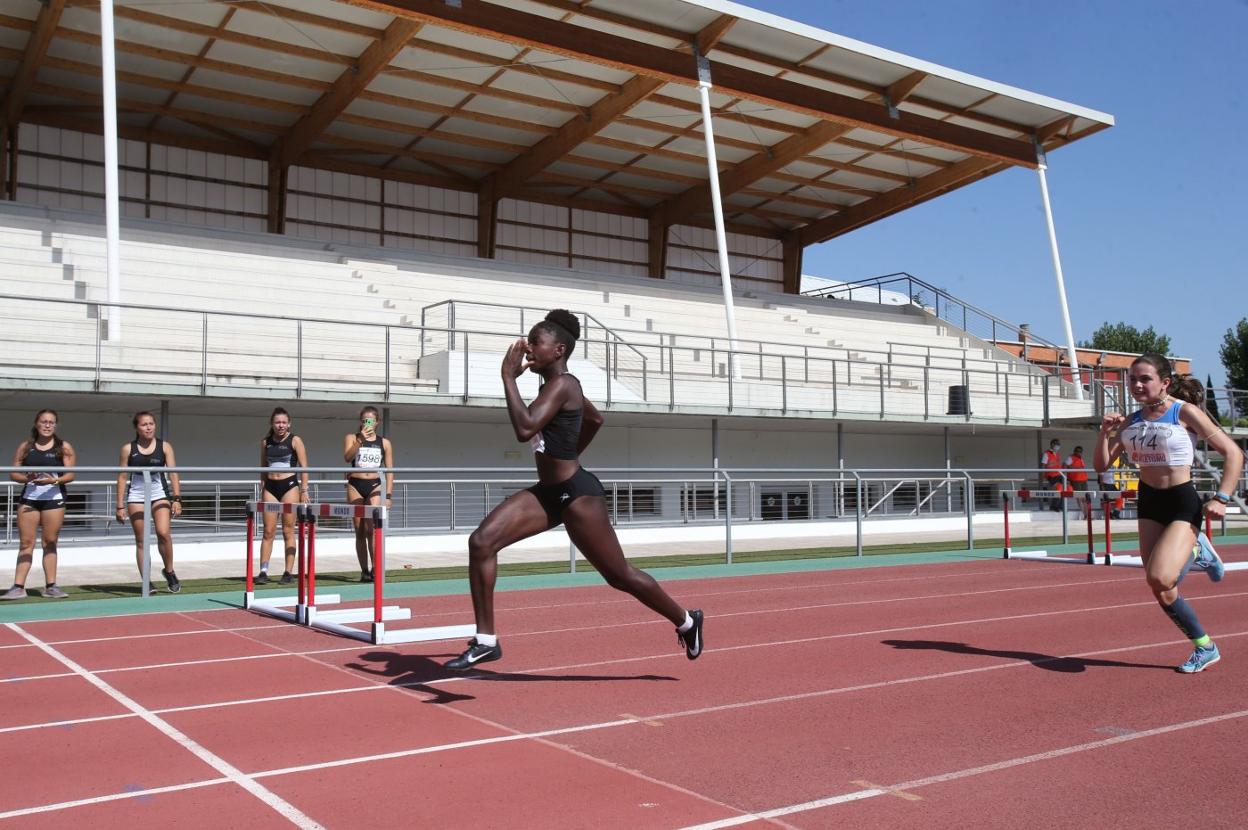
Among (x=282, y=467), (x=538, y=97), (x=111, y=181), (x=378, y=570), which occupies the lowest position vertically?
(x=378, y=570)

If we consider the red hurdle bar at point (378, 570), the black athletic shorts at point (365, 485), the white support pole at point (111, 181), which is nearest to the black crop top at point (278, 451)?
the black athletic shorts at point (365, 485)

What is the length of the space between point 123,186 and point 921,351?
2340 cm

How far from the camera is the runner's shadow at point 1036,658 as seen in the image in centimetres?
732

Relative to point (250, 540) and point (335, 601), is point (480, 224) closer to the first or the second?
point (335, 601)

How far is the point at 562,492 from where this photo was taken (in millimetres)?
6262

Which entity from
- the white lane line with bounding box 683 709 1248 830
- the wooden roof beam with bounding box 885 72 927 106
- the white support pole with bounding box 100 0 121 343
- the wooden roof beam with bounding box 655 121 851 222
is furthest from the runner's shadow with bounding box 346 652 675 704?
the wooden roof beam with bounding box 655 121 851 222

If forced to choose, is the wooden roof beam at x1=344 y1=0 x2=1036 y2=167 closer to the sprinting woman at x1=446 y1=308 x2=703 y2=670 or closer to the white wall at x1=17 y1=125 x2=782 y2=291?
the white wall at x1=17 y1=125 x2=782 y2=291

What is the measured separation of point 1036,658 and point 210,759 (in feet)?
17.3

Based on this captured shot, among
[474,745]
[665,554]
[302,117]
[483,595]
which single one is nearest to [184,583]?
A: [665,554]

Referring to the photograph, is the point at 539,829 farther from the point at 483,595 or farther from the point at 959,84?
the point at 959,84

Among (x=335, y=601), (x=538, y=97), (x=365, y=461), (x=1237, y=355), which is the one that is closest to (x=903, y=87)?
(x=538, y=97)

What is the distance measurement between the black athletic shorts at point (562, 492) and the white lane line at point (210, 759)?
6.85ft

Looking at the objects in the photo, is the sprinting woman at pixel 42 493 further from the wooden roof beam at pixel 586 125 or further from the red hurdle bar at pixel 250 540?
the wooden roof beam at pixel 586 125

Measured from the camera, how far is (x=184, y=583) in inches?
525
